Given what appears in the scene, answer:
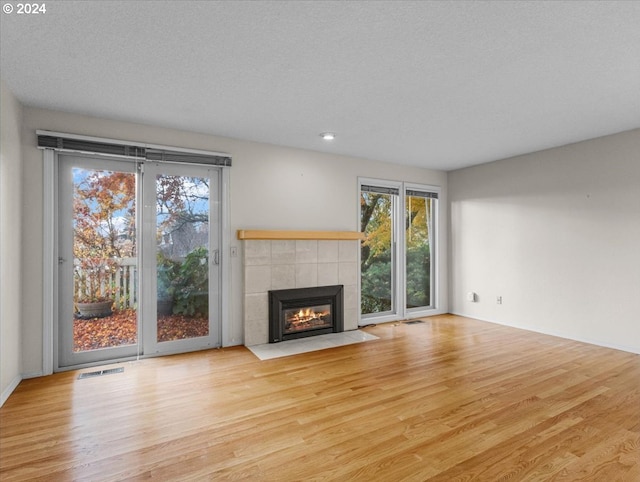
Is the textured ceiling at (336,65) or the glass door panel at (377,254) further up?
the textured ceiling at (336,65)

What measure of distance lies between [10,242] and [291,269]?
275cm

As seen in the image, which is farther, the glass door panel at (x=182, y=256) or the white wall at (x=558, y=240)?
the white wall at (x=558, y=240)

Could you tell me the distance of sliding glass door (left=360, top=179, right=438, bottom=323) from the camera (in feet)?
17.5

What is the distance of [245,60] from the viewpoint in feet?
7.88

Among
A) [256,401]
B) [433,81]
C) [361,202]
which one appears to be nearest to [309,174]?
[361,202]

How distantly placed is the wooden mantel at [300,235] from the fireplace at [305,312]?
0.69 meters

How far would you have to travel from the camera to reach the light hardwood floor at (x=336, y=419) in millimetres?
1898

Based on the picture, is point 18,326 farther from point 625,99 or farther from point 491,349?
point 625,99

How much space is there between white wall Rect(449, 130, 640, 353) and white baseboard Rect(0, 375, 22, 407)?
5.76 meters

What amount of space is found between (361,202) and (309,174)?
1010mm

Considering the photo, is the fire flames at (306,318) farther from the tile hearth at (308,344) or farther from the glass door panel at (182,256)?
the glass door panel at (182,256)

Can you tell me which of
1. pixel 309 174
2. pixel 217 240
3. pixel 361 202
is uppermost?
pixel 309 174

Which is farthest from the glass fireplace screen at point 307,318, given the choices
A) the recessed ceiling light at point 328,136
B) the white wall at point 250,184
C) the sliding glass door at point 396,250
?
the recessed ceiling light at point 328,136

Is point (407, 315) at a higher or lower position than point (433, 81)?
lower
